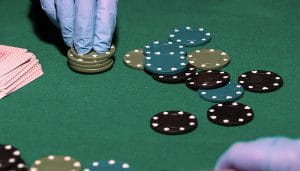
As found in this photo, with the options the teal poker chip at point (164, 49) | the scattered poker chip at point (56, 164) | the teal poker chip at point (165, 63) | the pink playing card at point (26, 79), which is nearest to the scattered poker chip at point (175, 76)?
the teal poker chip at point (165, 63)

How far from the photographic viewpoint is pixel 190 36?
242cm

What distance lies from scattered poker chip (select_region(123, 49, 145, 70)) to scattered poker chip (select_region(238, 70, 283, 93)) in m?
0.34

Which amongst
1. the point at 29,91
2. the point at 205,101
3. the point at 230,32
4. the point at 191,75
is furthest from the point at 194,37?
the point at 29,91

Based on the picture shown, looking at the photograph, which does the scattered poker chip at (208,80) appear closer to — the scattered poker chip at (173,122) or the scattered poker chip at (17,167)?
the scattered poker chip at (173,122)

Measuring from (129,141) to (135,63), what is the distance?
0.47 meters

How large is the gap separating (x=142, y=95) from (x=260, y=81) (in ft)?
1.23

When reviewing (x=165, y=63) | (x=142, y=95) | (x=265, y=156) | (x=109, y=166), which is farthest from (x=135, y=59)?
(x=265, y=156)

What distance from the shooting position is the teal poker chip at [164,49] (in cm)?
229

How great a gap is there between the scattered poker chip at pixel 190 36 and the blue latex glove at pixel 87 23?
0.83ft

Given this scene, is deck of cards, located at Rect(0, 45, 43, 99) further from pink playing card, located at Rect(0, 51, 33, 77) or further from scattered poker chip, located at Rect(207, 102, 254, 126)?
scattered poker chip, located at Rect(207, 102, 254, 126)

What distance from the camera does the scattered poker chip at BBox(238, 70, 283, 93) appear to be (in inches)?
81.1

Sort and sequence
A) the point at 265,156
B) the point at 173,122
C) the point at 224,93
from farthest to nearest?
the point at 224,93, the point at 173,122, the point at 265,156

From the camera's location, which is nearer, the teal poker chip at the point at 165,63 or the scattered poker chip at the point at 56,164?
the scattered poker chip at the point at 56,164

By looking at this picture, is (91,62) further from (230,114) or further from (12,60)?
(230,114)
